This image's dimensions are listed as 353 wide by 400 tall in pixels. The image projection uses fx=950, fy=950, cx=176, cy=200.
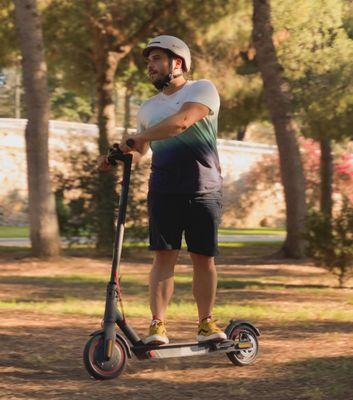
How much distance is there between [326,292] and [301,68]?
987cm

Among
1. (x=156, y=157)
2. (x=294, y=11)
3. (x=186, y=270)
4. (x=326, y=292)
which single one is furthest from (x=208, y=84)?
(x=294, y=11)

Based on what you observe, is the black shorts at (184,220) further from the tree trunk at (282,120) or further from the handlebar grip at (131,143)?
the tree trunk at (282,120)

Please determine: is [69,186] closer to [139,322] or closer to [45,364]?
[139,322]

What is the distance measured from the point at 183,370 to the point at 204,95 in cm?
164

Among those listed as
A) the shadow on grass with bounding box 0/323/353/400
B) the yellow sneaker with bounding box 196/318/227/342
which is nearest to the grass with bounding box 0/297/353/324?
the shadow on grass with bounding box 0/323/353/400

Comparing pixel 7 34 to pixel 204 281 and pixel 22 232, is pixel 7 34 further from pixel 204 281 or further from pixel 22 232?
pixel 204 281

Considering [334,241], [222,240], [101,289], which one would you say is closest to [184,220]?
[101,289]

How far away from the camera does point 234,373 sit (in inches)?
223

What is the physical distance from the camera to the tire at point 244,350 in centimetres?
586

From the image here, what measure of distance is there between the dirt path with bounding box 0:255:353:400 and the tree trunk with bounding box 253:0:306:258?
400 inches

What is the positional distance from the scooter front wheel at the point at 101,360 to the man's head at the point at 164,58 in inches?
61.1

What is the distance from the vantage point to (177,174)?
5.56 metres

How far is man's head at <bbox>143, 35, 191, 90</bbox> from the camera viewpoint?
5590mm

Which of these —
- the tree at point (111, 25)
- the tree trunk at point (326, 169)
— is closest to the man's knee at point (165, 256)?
the tree at point (111, 25)
